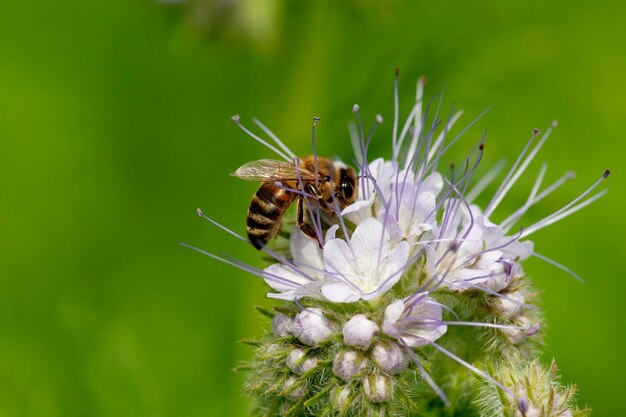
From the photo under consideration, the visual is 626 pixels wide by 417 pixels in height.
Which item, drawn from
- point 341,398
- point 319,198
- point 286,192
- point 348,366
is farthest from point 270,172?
point 341,398

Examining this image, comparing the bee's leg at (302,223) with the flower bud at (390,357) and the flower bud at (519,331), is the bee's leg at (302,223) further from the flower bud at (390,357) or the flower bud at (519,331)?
the flower bud at (519,331)

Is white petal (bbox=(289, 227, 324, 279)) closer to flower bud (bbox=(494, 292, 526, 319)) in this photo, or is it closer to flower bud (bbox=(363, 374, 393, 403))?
flower bud (bbox=(363, 374, 393, 403))

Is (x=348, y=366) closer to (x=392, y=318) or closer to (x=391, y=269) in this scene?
(x=392, y=318)

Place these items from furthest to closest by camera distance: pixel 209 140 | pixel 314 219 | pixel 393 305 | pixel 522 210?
pixel 209 140 < pixel 522 210 < pixel 314 219 < pixel 393 305

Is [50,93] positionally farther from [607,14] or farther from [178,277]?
[607,14]

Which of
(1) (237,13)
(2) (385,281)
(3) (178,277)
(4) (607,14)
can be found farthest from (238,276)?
(4) (607,14)

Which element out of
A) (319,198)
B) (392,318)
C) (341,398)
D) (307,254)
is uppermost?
(319,198)

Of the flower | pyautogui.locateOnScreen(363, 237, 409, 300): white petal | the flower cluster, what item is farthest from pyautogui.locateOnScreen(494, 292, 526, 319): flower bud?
pyautogui.locateOnScreen(363, 237, 409, 300): white petal

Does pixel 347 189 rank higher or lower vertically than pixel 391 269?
higher
